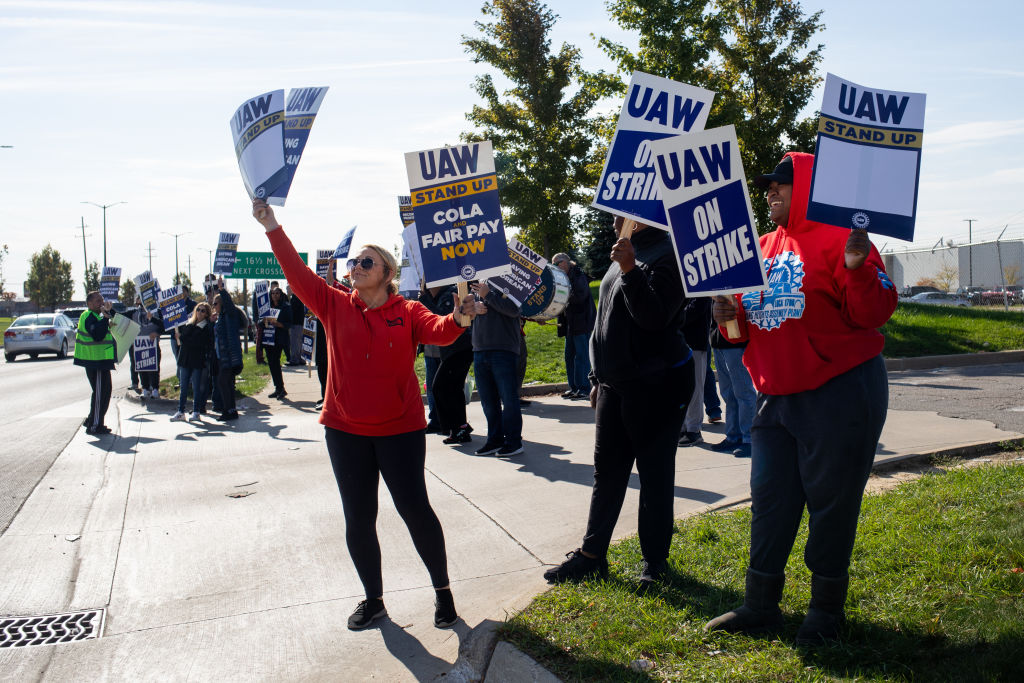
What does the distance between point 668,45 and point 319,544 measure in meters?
15.3

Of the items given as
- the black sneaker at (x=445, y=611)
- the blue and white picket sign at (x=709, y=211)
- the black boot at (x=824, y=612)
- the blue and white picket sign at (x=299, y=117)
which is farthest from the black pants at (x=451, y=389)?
the black boot at (x=824, y=612)

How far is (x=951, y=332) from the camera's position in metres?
15.6

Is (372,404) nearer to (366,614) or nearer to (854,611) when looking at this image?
(366,614)

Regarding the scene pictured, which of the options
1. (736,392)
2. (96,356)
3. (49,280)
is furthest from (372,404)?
(49,280)

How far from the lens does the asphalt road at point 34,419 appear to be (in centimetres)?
799

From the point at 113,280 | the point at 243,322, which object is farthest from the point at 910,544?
the point at 113,280

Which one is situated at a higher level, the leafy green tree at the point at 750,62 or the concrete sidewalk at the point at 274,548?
the leafy green tree at the point at 750,62

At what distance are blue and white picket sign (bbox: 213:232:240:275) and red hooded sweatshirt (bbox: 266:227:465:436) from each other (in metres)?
15.0

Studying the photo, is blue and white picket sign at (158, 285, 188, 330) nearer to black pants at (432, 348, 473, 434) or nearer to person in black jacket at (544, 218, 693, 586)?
black pants at (432, 348, 473, 434)

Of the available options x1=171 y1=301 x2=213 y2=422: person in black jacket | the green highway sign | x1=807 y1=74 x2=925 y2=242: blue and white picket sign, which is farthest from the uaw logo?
the green highway sign

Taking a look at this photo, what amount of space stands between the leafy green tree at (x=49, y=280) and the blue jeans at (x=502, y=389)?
232ft

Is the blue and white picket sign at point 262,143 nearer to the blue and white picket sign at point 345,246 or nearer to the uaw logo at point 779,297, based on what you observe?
the uaw logo at point 779,297

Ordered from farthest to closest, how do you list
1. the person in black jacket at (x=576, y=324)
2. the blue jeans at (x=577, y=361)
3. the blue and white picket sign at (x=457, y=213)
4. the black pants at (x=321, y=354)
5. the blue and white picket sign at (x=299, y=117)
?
1. the black pants at (x=321, y=354)
2. the blue jeans at (x=577, y=361)
3. the person in black jacket at (x=576, y=324)
4. the blue and white picket sign at (x=299, y=117)
5. the blue and white picket sign at (x=457, y=213)

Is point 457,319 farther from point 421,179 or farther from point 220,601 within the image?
point 220,601
